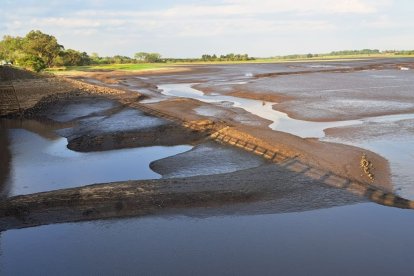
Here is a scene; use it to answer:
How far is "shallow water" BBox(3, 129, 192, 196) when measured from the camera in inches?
646

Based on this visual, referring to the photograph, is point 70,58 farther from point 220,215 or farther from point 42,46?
point 220,215

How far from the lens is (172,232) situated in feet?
38.6

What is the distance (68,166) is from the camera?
61.5 ft

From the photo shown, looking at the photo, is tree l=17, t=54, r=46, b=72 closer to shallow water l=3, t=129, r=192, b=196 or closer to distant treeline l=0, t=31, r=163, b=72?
distant treeline l=0, t=31, r=163, b=72

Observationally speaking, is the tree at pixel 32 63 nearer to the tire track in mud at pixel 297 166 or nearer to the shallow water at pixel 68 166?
A: the shallow water at pixel 68 166

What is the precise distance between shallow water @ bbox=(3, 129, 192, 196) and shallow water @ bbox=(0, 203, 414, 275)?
4.33 m

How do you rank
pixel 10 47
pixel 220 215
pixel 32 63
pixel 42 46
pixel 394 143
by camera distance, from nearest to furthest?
pixel 220 215 < pixel 394 143 < pixel 32 63 < pixel 42 46 < pixel 10 47

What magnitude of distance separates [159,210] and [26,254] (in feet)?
12.7

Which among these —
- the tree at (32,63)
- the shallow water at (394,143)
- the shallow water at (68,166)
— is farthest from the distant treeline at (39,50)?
the shallow water at (394,143)

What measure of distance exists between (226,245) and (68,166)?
33.7 ft

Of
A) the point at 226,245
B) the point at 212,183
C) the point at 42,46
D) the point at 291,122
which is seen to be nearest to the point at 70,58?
the point at 42,46

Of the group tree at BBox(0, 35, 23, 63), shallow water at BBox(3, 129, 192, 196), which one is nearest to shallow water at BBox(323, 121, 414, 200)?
shallow water at BBox(3, 129, 192, 196)

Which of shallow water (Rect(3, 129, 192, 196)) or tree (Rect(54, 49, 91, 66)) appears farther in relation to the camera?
tree (Rect(54, 49, 91, 66))

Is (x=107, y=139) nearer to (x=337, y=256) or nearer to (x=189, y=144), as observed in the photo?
(x=189, y=144)
